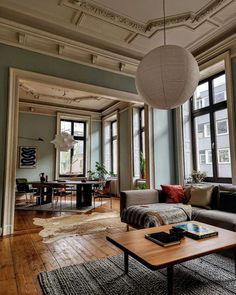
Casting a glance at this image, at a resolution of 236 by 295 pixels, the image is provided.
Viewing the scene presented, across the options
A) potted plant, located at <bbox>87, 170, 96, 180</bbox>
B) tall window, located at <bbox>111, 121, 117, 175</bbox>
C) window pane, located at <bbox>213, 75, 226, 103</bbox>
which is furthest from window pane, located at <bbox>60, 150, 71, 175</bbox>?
window pane, located at <bbox>213, 75, 226, 103</bbox>

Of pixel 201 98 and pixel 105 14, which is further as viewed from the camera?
pixel 201 98

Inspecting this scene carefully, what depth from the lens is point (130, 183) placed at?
23.7 ft

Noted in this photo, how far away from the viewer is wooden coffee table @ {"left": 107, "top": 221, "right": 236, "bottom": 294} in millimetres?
1574

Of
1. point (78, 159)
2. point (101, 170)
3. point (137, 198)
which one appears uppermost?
point (78, 159)

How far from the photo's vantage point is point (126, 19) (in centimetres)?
364

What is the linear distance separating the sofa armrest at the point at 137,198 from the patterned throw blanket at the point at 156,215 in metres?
0.27

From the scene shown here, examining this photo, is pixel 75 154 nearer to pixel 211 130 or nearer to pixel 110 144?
pixel 110 144

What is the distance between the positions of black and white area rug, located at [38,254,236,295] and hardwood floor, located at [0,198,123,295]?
16 cm

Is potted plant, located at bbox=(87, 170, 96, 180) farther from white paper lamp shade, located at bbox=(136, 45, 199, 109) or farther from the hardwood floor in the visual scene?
white paper lamp shade, located at bbox=(136, 45, 199, 109)

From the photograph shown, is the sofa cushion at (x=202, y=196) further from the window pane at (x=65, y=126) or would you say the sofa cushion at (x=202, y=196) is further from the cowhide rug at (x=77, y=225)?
the window pane at (x=65, y=126)

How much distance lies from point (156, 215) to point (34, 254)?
170 cm

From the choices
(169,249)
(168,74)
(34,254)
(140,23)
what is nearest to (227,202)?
(169,249)

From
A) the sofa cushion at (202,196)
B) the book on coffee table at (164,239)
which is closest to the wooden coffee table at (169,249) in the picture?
the book on coffee table at (164,239)

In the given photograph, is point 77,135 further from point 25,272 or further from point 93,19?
point 25,272
